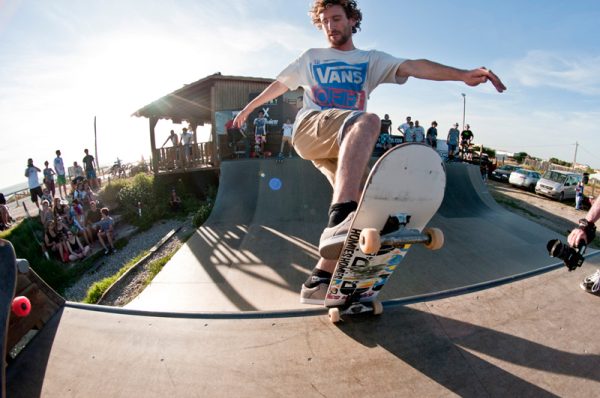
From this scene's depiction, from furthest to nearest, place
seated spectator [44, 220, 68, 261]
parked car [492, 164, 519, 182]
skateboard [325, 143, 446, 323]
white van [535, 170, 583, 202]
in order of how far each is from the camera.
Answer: parked car [492, 164, 519, 182] → white van [535, 170, 583, 202] → seated spectator [44, 220, 68, 261] → skateboard [325, 143, 446, 323]

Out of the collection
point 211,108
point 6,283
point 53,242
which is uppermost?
point 211,108

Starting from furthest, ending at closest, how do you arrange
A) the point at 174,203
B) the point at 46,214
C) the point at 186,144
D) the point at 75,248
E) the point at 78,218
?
the point at 186,144 < the point at 174,203 < the point at 78,218 < the point at 46,214 < the point at 75,248

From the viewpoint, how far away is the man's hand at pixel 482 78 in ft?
5.82

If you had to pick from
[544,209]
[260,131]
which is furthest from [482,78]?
[544,209]

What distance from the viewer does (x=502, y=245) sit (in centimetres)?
769

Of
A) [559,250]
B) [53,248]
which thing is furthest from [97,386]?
[53,248]

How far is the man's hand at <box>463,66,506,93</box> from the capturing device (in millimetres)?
1773

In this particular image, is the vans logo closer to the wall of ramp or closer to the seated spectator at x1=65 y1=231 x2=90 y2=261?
the wall of ramp

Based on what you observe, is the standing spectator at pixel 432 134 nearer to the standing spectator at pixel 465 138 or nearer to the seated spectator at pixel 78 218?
the standing spectator at pixel 465 138

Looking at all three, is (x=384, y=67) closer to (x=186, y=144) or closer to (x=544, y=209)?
(x=186, y=144)

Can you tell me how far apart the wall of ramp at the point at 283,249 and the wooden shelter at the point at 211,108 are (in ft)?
11.7

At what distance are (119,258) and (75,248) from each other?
4.42 ft

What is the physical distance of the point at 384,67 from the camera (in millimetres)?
2193

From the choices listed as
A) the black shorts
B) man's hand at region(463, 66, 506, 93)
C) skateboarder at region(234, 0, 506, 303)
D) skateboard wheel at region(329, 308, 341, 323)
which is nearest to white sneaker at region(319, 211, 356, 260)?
skateboarder at region(234, 0, 506, 303)
